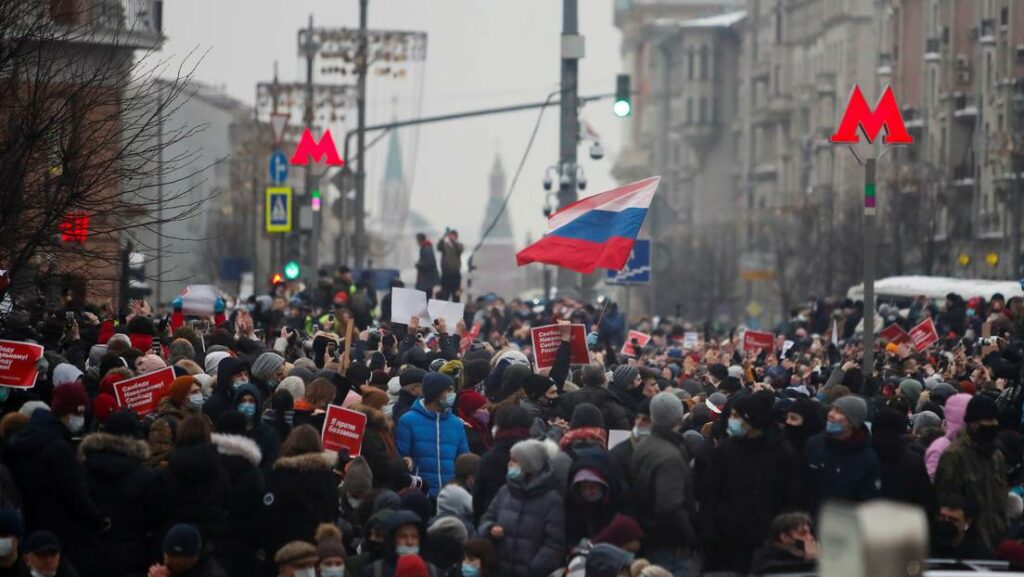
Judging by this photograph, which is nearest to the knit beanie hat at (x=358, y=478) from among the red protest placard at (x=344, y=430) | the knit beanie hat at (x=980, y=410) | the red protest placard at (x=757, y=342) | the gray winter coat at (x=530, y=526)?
the red protest placard at (x=344, y=430)

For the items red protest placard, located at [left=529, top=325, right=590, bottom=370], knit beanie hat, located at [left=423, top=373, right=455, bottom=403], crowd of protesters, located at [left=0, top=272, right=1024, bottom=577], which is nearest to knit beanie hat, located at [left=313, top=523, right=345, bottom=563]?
crowd of protesters, located at [left=0, top=272, right=1024, bottom=577]

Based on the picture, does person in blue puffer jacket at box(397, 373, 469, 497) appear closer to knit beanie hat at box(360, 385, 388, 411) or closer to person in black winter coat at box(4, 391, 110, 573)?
knit beanie hat at box(360, 385, 388, 411)

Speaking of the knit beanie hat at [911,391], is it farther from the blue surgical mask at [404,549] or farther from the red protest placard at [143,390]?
the blue surgical mask at [404,549]

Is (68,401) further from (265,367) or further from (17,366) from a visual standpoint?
(265,367)

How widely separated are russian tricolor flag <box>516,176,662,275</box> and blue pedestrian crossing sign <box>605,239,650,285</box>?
7733 millimetres

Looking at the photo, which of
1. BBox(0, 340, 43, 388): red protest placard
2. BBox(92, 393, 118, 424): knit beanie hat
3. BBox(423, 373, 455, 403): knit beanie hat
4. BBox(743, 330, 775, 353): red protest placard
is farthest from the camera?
BBox(743, 330, 775, 353): red protest placard

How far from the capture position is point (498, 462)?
507 inches

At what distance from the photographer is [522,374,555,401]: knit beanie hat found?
1501cm

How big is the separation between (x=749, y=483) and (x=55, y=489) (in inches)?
142

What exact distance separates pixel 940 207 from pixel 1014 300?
Answer: 5034cm

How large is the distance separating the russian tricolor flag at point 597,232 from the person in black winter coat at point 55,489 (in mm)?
8461

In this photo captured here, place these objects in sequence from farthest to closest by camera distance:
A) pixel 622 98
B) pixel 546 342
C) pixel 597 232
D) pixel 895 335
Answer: pixel 622 98, pixel 895 335, pixel 597 232, pixel 546 342

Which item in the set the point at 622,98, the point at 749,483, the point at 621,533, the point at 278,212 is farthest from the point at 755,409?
the point at 278,212

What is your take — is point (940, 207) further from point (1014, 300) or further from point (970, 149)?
point (1014, 300)
